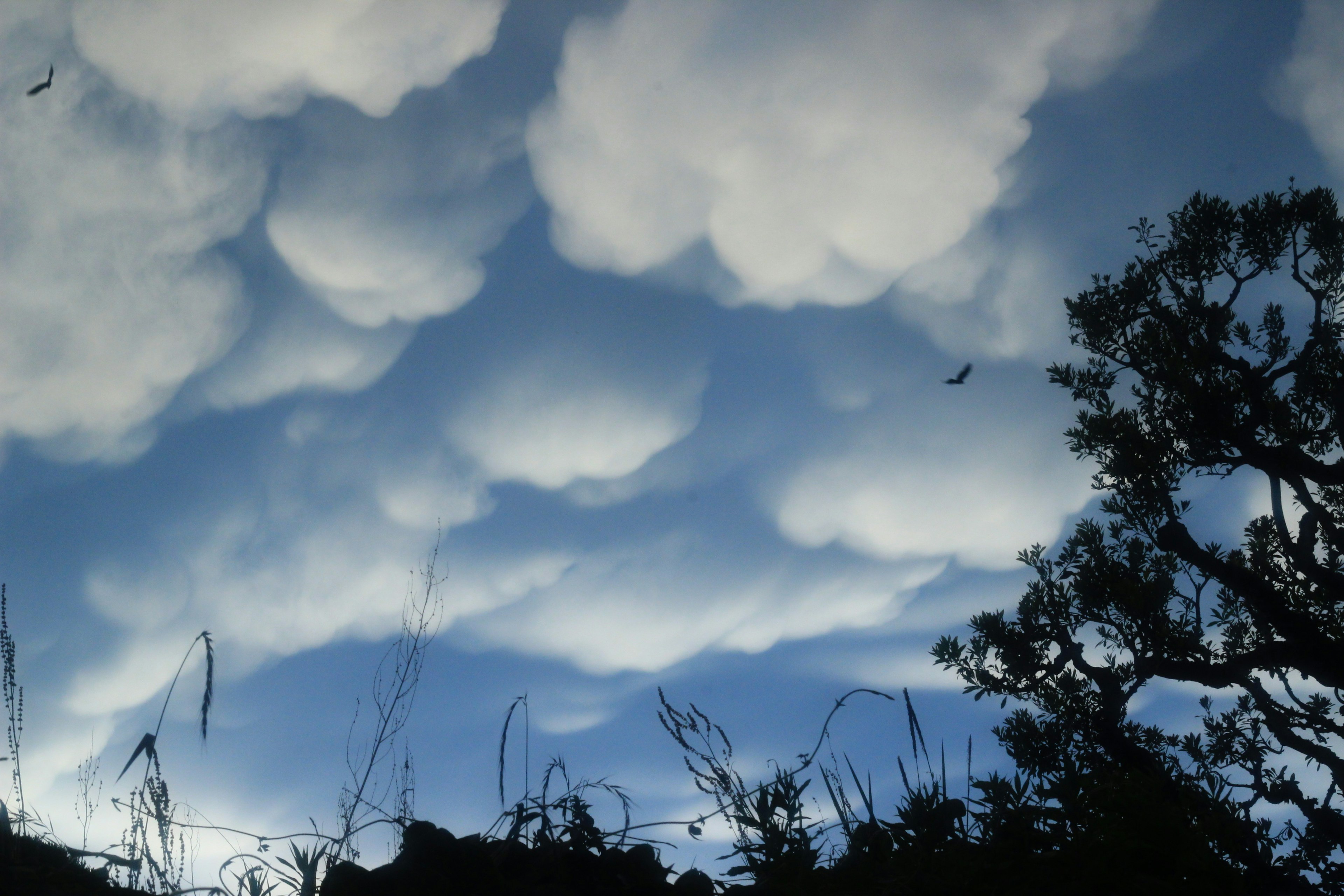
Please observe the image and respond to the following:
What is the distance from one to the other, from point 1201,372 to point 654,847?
11202mm

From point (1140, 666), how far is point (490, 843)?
1008cm

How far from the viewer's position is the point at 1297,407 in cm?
995

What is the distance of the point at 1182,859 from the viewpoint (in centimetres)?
105

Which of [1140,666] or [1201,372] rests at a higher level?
[1201,372]

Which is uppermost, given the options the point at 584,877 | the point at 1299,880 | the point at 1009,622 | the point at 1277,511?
the point at 1277,511

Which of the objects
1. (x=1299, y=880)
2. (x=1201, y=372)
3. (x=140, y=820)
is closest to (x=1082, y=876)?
(x=1299, y=880)

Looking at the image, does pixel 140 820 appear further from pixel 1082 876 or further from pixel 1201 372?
pixel 1201 372

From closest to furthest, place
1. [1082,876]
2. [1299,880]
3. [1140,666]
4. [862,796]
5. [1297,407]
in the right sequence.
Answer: [1082,876], [1299,880], [862,796], [1140,666], [1297,407]

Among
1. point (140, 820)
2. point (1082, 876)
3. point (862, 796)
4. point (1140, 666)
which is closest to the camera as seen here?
point (1082, 876)

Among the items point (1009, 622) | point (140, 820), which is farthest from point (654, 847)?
point (1009, 622)

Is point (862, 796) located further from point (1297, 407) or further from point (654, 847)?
point (1297, 407)

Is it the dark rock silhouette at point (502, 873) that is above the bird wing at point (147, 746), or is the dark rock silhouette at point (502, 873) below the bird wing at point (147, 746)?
below

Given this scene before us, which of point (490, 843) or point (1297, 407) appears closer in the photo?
point (490, 843)

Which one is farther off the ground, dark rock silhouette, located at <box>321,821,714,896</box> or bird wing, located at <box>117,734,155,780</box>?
bird wing, located at <box>117,734,155,780</box>
